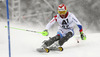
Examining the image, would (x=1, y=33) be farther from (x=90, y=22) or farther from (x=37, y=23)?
(x=90, y=22)

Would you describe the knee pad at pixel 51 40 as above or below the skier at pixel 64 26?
below

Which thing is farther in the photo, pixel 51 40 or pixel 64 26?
pixel 64 26

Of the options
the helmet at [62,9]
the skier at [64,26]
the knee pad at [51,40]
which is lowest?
the knee pad at [51,40]

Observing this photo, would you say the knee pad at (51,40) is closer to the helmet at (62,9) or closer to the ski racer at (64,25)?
the ski racer at (64,25)

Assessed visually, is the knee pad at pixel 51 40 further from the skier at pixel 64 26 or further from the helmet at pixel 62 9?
the helmet at pixel 62 9

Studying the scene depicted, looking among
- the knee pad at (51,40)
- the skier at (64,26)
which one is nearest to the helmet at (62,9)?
the skier at (64,26)

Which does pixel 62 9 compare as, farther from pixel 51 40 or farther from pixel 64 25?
pixel 51 40

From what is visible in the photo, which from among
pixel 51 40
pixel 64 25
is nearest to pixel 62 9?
pixel 64 25

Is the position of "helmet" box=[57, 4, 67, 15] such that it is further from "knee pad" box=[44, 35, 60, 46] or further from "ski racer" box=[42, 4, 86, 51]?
"knee pad" box=[44, 35, 60, 46]

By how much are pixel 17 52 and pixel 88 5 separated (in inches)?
520

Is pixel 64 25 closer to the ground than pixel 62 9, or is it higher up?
closer to the ground

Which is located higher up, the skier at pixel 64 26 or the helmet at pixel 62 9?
the helmet at pixel 62 9

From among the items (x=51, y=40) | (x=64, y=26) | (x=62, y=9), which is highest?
(x=62, y=9)

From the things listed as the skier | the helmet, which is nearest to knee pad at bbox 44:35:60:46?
the skier
